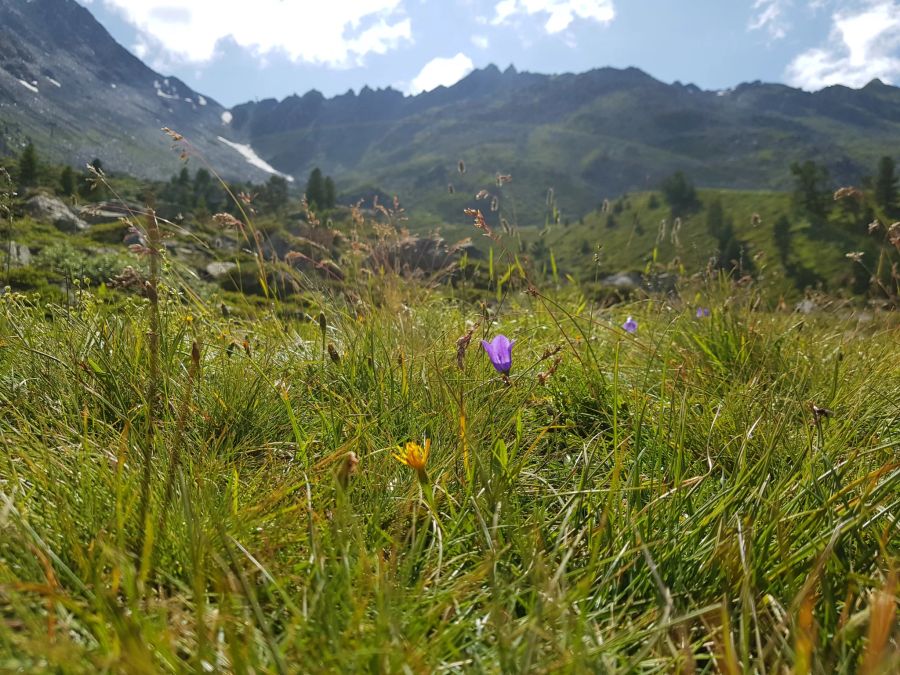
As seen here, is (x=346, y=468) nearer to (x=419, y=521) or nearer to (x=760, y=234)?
(x=419, y=521)

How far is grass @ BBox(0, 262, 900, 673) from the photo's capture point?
100 cm

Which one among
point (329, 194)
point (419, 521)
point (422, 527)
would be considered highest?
point (329, 194)

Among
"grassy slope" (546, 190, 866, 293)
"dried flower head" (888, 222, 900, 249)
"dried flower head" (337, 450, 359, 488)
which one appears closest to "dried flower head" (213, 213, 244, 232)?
"dried flower head" (337, 450, 359, 488)

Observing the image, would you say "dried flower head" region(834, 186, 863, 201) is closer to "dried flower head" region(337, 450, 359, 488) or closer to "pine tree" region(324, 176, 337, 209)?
"dried flower head" region(337, 450, 359, 488)

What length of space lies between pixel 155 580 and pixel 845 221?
10693 cm

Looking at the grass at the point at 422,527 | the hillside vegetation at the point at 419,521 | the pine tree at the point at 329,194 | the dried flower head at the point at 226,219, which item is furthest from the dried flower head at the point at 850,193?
the pine tree at the point at 329,194

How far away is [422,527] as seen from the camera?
144cm

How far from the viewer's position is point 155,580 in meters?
1.18

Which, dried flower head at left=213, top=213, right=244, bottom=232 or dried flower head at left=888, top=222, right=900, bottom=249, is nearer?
dried flower head at left=213, top=213, right=244, bottom=232

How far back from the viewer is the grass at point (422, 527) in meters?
1.00

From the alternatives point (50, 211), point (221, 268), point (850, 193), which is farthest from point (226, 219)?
point (50, 211)

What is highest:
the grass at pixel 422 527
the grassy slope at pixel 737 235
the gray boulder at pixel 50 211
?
the grassy slope at pixel 737 235

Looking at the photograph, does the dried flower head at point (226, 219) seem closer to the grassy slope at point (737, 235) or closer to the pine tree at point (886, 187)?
the grassy slope at point (737, 235)

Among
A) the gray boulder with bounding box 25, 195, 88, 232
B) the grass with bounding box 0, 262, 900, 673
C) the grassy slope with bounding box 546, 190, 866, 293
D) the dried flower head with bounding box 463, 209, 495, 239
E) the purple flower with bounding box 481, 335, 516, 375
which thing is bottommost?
the grass with bounding box 0, 262, 900, 673
